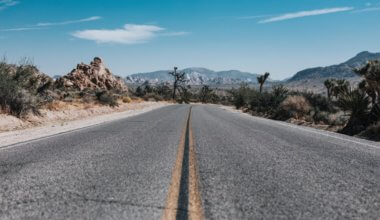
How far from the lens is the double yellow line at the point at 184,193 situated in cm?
437

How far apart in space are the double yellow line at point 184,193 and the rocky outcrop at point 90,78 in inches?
2170

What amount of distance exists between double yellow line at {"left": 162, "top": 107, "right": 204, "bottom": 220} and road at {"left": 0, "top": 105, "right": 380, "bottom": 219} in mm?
11

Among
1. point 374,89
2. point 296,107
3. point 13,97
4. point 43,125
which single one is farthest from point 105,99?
point 374,89

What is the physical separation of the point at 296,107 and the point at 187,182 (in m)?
25.7

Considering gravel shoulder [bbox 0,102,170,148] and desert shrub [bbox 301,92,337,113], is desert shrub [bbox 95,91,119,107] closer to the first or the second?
gravel shoulder [bbox 0,102,170,148]

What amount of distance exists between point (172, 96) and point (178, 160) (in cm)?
10342

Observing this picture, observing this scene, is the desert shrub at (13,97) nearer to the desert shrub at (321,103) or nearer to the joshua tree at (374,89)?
the joshua tree at (374,89)

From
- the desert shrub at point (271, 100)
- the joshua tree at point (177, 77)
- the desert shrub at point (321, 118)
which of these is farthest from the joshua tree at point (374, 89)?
the joshua tree at point (177, 77)

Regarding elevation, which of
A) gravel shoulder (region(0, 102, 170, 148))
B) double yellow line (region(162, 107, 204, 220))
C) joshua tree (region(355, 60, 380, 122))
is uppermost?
joshua tree (region(355, 60, 380, 122))

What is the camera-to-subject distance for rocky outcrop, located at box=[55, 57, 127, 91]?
208 feet

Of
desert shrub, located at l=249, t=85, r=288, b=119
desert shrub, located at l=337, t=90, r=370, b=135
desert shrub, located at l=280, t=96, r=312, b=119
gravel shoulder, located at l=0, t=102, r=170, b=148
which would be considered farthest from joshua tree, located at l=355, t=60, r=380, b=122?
desert shrub, located at l=249, t=85, r=288, b=119

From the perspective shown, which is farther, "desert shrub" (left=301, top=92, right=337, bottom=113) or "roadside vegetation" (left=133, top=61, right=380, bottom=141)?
"desert shrub" (left=301, top=92, right=337, bottom=113)

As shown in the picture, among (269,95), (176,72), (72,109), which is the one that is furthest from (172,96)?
(72,109)

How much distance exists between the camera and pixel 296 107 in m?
30.4
